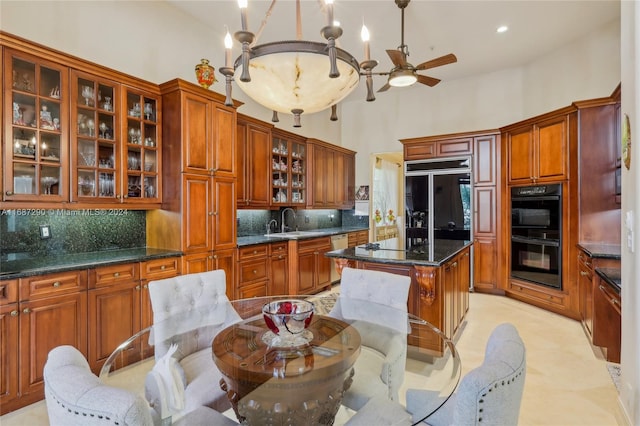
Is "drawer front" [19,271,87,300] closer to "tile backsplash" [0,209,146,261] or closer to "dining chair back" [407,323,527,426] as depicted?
"tile backsplash" [0,209,146,261]

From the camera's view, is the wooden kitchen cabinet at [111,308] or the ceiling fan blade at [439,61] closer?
the wooden kitchen cabinet at [111,308]

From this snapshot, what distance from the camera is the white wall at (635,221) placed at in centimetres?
172

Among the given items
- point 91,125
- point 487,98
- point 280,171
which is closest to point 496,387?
point 91,125

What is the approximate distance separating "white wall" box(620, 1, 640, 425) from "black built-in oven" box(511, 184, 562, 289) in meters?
2.37

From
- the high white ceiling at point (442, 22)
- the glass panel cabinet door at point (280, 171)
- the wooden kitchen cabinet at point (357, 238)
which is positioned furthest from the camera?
the wooden kitchen cabinet at point (357, 238)

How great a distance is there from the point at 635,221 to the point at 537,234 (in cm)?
298

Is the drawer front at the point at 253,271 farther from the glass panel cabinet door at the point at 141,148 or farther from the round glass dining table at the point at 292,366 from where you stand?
the round glass dining table at the point at 292,366

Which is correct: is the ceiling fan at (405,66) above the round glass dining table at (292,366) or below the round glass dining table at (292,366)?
above

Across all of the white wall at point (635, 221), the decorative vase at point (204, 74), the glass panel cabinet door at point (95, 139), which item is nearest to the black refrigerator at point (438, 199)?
the white wall at point (635, 221)

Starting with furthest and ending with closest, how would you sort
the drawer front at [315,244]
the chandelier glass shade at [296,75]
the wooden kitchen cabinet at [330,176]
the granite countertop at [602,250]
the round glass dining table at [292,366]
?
the wooden kitchen cabinet at [330,176]
the drawer front at [315,244]
the granite countertop at [602,250]
the chandelier glass shade at [296,75]
the round glass dining table at [292,366]

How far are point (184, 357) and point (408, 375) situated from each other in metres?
1.16

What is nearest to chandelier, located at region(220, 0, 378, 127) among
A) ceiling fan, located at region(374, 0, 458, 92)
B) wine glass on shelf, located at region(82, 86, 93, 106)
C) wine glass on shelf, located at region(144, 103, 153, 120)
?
ceiling fan, located at region(374, 0, 458, 92)

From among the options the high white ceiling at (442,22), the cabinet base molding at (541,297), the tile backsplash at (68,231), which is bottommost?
the cabinet base molding at (541,297)

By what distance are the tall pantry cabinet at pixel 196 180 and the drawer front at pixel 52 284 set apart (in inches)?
35.6
